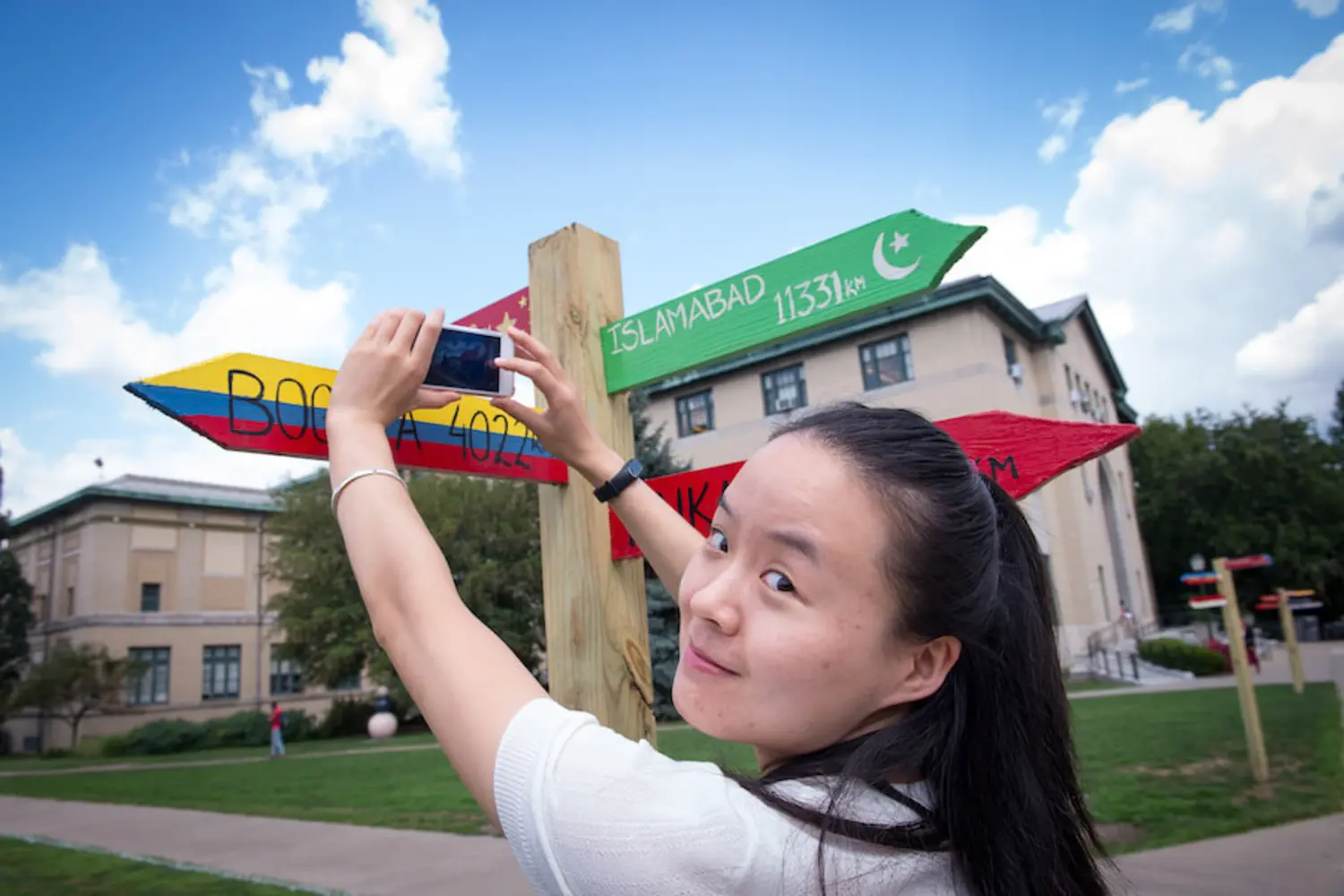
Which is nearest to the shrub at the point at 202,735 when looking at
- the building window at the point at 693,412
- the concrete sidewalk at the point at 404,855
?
the building window at the point at 693,412

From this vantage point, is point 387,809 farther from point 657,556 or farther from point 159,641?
point 159,641

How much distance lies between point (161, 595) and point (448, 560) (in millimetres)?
15260

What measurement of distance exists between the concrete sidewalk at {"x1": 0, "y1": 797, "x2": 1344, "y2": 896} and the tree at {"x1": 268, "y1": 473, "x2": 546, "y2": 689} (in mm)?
12418

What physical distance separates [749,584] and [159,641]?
122 ft

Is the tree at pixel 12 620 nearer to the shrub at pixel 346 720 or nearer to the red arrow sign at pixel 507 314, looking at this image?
the shrub at pixel 346 720

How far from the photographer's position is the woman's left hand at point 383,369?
134 cm

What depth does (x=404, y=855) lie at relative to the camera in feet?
24.4

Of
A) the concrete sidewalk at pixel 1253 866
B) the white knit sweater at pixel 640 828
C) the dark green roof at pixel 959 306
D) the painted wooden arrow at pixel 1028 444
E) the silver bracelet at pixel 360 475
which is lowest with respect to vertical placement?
the concrete sidewalk at pixel 1253 866

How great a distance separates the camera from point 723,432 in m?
26.8

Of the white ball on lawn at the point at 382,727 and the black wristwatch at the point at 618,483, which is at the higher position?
the black wristwatch at the point at 618,483

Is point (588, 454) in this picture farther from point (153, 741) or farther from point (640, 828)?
point (153, 741)

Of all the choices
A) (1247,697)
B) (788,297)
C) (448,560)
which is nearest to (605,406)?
(788,297)

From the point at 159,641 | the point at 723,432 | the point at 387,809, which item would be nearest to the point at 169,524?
the point at 159,641

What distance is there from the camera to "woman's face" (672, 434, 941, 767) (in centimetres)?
101
